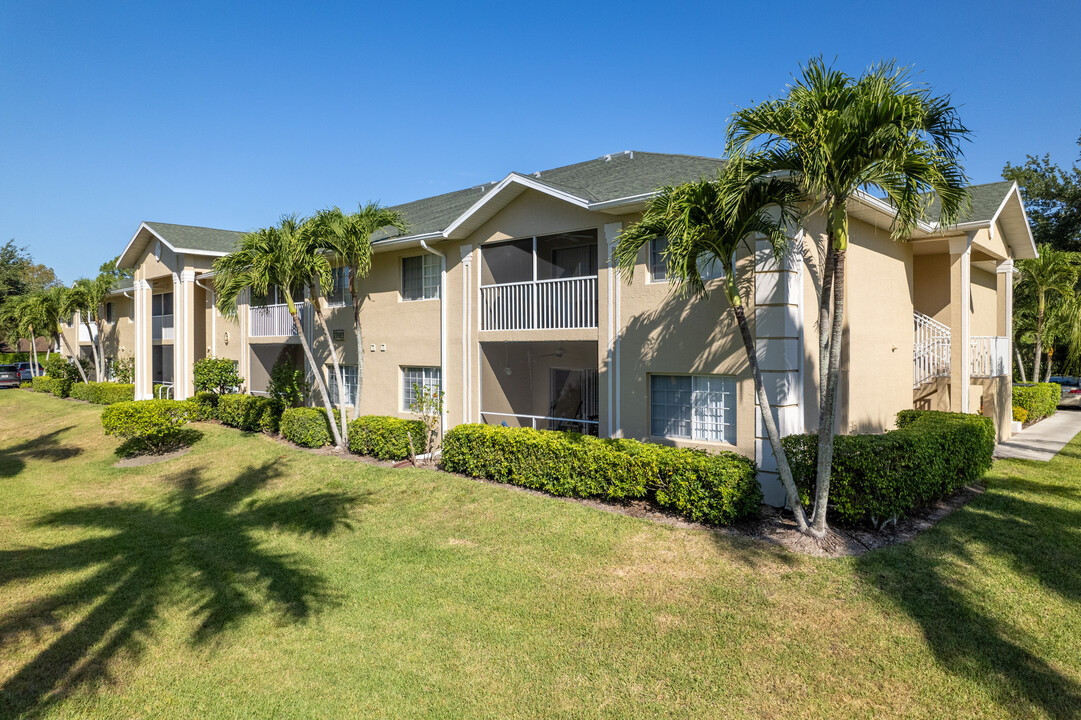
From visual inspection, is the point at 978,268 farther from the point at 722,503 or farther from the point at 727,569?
the point at 727,569

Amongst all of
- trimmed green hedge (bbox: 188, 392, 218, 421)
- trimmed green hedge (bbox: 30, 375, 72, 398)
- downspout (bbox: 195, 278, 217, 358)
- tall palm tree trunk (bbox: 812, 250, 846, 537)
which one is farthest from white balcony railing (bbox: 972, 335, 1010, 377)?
trimmed green hedge (bbox: 30, 375, 72, 398)

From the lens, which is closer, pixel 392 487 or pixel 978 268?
pixel 392 487

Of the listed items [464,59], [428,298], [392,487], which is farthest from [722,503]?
[464,59]

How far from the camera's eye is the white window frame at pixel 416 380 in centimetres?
1564

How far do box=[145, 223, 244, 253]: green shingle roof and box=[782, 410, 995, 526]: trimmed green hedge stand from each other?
20493 millimetres

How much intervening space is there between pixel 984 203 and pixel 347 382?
17063mm

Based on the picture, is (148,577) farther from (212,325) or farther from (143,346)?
(143,346)

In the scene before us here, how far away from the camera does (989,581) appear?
7.11m

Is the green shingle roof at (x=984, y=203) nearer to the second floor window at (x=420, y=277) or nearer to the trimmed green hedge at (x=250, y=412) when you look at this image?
the second floor window at (x=420, y=277)

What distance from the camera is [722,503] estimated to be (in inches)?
355

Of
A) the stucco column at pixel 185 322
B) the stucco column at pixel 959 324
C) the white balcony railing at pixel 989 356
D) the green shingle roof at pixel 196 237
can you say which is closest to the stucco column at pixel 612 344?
the stucco column at pixel 959 324

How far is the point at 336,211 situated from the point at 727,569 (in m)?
11.3

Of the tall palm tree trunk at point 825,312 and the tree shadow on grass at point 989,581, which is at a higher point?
the tall palm tree trunk at point 825,312

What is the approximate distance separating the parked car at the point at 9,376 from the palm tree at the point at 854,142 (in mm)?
51215
